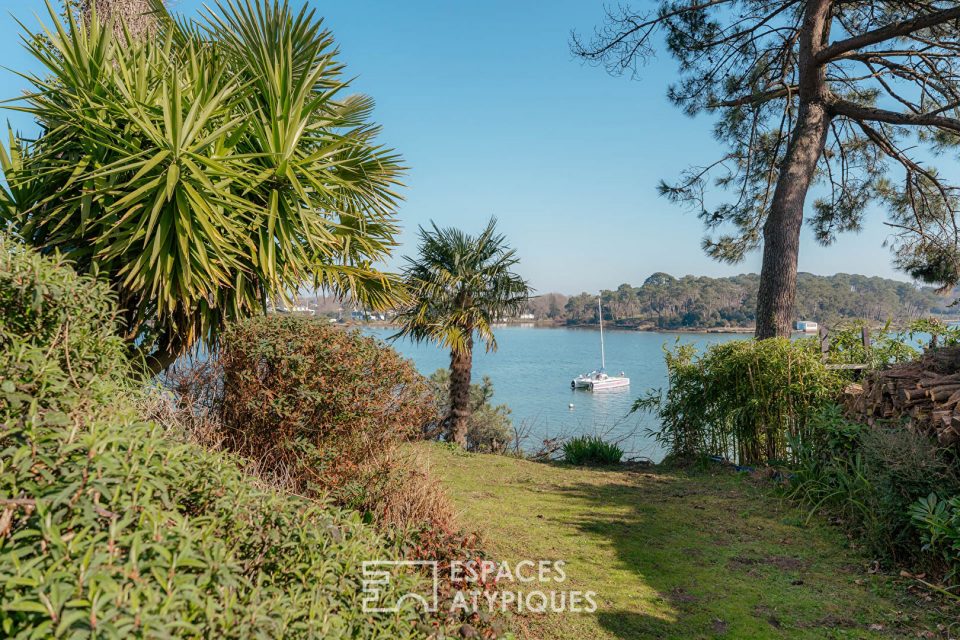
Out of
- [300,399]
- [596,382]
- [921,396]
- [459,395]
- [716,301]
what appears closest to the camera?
[300,399]

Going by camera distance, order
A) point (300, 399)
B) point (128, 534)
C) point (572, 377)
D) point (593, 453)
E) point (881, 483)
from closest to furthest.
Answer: point (128, 534) < point (300, 399) < point (881, 483) < point (593, 453) < point (572, 377)

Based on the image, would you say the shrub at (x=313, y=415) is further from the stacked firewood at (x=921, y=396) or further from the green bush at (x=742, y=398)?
the green bush at (x=742, y=398)

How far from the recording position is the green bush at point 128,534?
122 cm

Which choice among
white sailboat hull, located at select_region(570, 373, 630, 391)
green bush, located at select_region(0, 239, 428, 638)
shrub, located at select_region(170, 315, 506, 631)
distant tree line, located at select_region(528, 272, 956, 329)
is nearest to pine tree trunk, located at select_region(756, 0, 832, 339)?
distant tree line, located at select_region(528, 272, 956, 329)

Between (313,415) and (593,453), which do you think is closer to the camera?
(313,415)

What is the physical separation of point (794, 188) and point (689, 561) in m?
7.31

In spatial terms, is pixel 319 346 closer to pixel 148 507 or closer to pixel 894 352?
pixel 148 507

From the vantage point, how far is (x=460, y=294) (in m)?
10.5

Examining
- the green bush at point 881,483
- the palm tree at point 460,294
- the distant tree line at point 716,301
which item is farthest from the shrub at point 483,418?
the green bush at point 881,483

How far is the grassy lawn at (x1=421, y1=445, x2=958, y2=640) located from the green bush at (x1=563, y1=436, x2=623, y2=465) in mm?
1650

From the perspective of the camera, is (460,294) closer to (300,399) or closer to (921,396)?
(300,399)

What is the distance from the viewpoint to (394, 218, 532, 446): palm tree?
401 inches

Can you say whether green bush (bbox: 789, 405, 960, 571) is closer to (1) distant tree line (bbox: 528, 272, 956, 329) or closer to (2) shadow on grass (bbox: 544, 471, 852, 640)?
(2) shadow on grass (bbox: 544, 471, 852, 640)

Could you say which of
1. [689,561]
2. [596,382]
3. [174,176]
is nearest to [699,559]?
[689,561]
